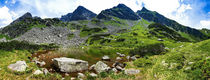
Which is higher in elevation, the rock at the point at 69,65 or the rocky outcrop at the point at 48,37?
Answer: the rocky outcrop at the point at 48,37

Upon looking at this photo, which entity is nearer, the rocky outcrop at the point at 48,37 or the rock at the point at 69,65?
the rock at the point at 69,65

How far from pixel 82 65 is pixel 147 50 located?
32.3 meters

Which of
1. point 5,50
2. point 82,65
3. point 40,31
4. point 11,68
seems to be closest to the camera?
point 11,68

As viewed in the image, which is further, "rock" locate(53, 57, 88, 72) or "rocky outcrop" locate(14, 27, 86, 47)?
"rocky outcrop" locate(14, 27, 86, 47)

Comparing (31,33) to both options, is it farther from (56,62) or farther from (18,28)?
Answer: (56,62)

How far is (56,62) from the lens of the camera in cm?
2386

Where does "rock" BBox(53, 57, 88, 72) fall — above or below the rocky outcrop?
below

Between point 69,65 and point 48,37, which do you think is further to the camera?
point 48,37

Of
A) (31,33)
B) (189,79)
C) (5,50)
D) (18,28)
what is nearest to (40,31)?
(31,33)

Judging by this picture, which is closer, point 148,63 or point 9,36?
point 148,63

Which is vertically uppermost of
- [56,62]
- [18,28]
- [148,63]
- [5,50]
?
[18,28]

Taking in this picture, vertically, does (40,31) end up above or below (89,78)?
above

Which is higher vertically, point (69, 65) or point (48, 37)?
point (48, 37)

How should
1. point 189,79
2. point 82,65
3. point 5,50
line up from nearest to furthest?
point 189,79, point 82,65, point 5,50
